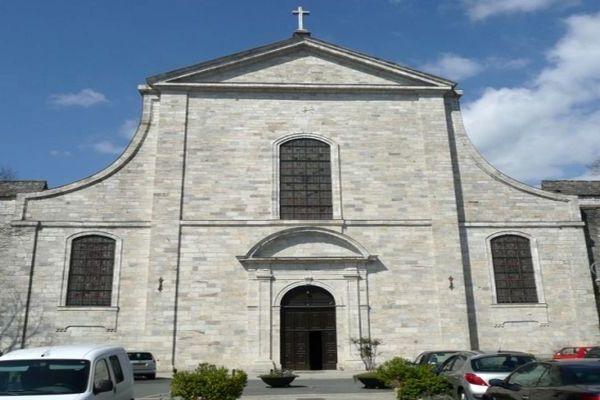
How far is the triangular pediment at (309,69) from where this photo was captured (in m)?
24.5

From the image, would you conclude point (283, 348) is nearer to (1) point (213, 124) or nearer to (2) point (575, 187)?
(1) point (213, 124)

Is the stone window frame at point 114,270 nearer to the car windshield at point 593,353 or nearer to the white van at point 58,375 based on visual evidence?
the white van at point 58,375

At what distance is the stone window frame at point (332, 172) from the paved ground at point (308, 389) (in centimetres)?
616

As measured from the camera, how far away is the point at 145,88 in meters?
24.4

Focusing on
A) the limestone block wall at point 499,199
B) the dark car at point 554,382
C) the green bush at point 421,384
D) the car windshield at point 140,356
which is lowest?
the green bush at point 421,384

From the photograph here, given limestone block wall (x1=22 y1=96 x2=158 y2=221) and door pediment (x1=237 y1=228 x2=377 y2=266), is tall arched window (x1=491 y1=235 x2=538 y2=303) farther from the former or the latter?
limestone block wall (x1=22 y1=96 x2=158 y2=221)

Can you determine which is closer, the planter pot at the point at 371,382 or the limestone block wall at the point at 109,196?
the planter pot at the point at 371,382

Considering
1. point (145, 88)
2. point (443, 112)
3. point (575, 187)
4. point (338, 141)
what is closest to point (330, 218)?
point (338, 141)

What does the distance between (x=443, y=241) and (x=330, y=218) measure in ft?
14.7

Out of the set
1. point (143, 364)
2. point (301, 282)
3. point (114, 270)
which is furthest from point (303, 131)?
point (143, 364)

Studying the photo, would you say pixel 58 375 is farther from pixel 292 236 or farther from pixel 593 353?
pixel 593 353

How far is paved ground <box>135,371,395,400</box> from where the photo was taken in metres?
13.7

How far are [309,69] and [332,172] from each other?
492cm

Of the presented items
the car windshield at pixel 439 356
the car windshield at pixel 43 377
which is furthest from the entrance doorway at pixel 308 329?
the car windshield at pixel 43 377
